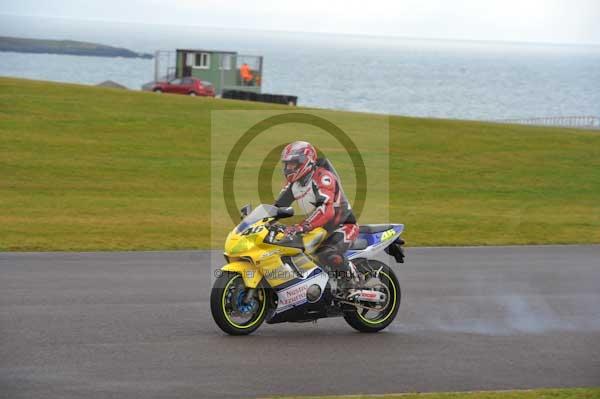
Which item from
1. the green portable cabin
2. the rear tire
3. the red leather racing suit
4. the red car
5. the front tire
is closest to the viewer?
the front tire

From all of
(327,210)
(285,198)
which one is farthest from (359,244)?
(285,198)

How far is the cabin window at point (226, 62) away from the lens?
225ft

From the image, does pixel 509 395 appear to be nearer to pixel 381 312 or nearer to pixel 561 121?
pixel 381 312

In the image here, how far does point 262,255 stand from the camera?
31.0 ft

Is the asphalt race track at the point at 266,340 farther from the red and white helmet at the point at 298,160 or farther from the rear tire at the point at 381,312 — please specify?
the red and white helmet at the point at 298,160

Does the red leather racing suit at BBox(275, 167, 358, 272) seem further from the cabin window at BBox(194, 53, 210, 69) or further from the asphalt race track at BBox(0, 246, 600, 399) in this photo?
the cabin window at BBox(194, 53, 210, 69)

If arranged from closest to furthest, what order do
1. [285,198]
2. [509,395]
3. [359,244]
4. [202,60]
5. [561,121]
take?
[509,395] < [285,198] < [359,244] < [202,60] < [561,121]

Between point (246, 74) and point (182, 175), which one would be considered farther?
point (246, 74)

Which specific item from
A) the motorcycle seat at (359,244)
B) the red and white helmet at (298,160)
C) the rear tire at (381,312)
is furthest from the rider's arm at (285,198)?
the rear tire at (381,312)

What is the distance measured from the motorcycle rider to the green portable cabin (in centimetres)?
5873

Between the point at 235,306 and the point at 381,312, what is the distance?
63.7 inches

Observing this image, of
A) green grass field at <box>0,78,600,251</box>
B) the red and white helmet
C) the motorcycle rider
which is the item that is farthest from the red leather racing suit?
green grass field at <box>0,78,600,251</box>

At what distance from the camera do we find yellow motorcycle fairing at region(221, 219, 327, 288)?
938 centimetres

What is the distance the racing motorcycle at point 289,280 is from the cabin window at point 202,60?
59.6 metres
